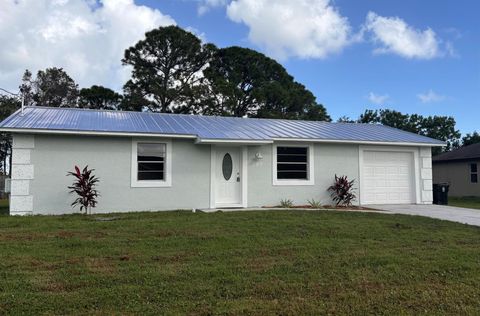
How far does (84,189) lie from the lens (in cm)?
1176

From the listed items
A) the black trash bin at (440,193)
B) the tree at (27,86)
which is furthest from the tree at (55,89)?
the black trash bin at (440,193)

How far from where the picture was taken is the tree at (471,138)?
132 feet

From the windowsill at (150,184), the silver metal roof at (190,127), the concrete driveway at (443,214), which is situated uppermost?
the silver metal roof at (190,127)

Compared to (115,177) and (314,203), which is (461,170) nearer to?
(314,203)

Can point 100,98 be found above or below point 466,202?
above

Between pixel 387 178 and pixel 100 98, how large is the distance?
2305 cm

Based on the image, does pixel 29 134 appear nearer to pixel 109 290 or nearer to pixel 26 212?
pixel 26 212

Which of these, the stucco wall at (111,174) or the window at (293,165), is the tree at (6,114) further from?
the window at (293,165)

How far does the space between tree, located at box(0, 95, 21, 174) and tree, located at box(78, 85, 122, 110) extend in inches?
179

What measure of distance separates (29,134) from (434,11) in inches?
633

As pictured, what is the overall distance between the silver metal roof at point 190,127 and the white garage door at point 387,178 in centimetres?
74

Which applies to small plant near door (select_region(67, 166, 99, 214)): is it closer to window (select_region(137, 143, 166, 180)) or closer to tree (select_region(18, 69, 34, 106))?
window (select_region(137, 143, 166, 180))

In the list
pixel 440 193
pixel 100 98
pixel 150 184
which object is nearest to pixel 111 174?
pixel 150 184

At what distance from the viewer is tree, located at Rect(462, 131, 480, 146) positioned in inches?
1584
